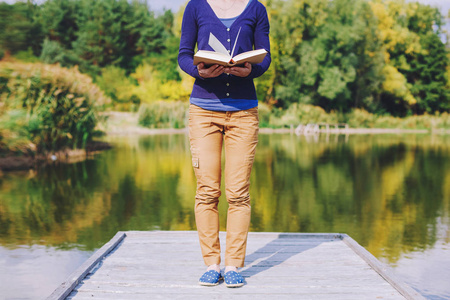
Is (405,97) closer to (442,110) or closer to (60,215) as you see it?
(442,110)

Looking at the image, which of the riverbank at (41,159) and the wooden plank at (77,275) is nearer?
the wooden plank at (77,275)

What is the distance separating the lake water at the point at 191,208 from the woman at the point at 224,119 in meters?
2.16

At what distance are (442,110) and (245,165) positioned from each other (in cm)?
4322

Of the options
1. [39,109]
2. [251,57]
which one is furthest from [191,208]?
[39,109]

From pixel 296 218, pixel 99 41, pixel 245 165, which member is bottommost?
pixel 296 218

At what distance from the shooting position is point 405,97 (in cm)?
3931

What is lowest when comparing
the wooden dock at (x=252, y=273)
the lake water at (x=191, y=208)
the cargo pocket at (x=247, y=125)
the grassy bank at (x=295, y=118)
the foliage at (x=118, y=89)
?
the lake water at (x=191, y=208)

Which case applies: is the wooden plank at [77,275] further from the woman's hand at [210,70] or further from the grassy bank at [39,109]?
the grassy bank at [39,109]

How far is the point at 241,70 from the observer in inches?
113

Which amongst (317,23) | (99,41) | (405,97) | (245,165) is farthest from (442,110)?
(245,165)

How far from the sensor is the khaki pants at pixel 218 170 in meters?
3.07

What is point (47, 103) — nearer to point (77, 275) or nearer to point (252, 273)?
point (77, 275)

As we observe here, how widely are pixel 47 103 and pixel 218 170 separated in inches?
418

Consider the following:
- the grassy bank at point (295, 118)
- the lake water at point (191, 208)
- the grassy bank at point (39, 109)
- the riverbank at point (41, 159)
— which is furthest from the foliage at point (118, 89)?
the lake water at point (191, 208)
